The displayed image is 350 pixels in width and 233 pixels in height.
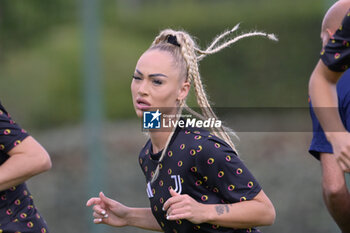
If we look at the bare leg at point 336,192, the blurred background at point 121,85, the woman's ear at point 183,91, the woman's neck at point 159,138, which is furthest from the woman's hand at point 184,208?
the blurred background at point 121,85

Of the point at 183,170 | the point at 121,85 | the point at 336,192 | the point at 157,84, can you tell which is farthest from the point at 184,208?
the point at 121,85

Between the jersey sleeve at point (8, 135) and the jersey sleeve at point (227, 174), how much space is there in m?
0.89

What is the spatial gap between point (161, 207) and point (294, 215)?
3116 mm

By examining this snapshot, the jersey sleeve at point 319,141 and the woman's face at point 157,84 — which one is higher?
the woman's face at point 157,84

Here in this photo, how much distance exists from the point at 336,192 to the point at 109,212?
1.30 m

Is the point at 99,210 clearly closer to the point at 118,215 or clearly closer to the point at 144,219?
the point at 118,215

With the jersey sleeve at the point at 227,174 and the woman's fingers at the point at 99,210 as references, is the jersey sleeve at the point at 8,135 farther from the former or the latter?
the jersey sleeve at the point at 227,174

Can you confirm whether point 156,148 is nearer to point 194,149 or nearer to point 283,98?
point 194,149

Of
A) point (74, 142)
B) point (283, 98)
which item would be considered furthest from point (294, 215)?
point (74, 142)

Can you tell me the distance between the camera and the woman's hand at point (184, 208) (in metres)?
2.77

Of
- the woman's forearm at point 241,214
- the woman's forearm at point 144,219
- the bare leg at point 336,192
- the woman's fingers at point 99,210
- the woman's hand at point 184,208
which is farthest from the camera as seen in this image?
the bare leg at point 336,192

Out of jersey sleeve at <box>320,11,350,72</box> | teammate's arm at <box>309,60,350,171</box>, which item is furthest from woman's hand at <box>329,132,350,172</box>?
jersey sleeve at <box>320,11,350,72</box>

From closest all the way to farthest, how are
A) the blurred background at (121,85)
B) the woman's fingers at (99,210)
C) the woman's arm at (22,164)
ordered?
the woman's arm at (22,164), the woman's fingers at (99,210), the blurred background at (121,85)

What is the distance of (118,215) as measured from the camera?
3.39 m
